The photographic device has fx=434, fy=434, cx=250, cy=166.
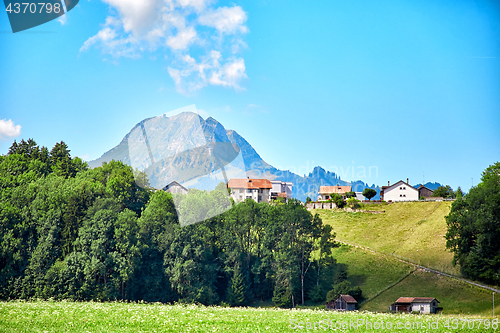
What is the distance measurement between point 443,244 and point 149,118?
162 feet

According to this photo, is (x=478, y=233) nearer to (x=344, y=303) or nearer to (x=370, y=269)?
(x=370, y=269)

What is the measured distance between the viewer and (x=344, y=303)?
5181 cm

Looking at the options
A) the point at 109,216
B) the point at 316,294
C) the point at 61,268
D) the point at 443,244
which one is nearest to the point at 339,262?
the point at 316,294

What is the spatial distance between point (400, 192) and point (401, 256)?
145ft

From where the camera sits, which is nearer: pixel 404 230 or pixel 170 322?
pixel 170 322

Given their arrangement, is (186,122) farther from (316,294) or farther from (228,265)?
(316,294)

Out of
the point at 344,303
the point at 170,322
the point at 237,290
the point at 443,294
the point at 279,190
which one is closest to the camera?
the point at 170,322

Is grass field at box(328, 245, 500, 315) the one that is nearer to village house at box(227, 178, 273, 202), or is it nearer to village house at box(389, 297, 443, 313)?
village house at box(389, 297, 443, 313)

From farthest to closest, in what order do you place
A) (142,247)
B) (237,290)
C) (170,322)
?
(237,290)
(142,247)
(170,322)

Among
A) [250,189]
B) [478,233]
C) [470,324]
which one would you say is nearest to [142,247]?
[470,324]

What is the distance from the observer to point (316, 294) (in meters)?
57.3

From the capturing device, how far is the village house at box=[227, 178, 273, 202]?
122875 millimetres

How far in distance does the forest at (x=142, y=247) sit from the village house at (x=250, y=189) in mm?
55838

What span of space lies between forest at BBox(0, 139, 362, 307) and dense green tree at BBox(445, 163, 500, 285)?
1519 cm
